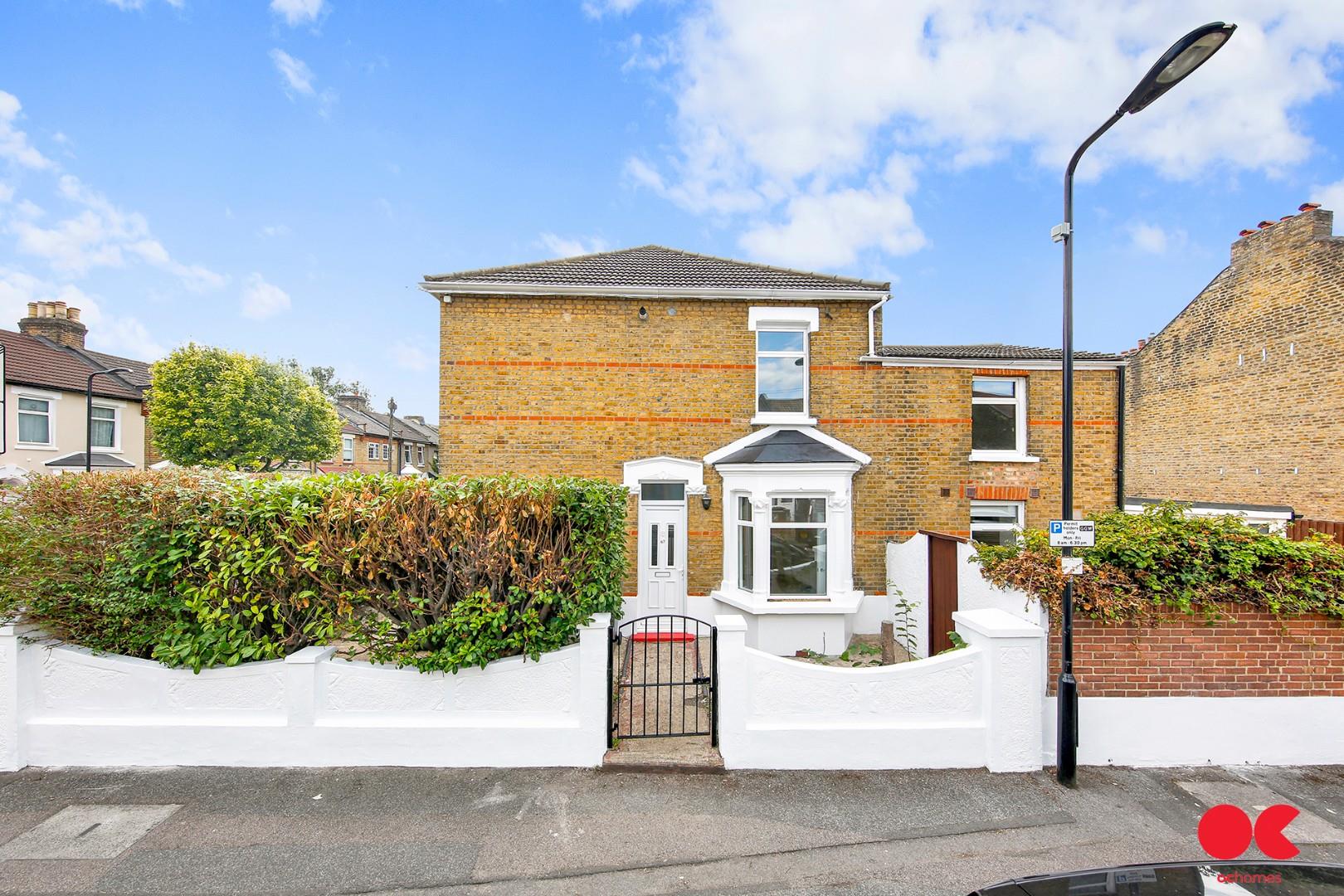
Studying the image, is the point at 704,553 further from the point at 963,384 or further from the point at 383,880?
the point at 383,880

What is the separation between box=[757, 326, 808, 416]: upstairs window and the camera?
1025 centimetres

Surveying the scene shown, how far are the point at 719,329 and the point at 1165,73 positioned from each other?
21.7 ft

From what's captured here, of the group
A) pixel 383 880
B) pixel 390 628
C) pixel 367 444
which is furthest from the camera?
pixel 367 444

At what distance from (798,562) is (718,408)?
10.0ft

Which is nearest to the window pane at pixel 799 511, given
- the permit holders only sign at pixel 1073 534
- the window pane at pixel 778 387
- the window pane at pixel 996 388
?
the window pane at pixel 778 387

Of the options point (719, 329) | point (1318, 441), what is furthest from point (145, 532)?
point (1318, 441)

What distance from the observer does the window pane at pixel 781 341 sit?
10281 millimetres

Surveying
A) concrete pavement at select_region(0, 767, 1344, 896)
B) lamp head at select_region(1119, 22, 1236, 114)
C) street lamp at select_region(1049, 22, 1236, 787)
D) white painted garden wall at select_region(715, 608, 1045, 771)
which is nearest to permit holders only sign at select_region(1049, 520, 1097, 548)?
street lamp at select_region(1049, 22, 1236, 787)

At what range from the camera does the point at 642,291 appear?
988cm

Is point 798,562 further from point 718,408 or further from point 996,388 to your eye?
point 996,388

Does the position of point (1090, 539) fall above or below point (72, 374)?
below

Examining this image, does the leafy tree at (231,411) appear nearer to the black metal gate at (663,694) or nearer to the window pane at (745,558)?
the window pane at (745,558)

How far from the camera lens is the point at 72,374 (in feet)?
68.3

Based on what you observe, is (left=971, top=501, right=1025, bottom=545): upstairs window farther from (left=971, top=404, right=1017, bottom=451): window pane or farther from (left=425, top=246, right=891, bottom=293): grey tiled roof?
(left=425, top=246, right=891, bottom=293): grey tiled roof
